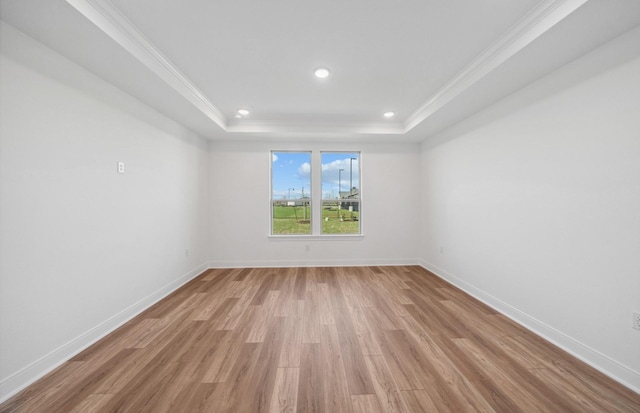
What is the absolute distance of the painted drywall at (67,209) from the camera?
1.50m

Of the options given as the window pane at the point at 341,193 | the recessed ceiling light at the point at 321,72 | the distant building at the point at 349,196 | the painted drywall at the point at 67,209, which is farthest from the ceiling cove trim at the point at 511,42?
the painted drywall at the point at 67,209

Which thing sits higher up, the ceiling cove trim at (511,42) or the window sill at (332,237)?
the ceiling cove trim at (511,42)

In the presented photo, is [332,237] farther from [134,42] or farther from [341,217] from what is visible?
[134,42]

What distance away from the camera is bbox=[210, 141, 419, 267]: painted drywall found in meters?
4.32

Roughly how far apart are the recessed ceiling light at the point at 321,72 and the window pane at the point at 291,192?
6.95ft

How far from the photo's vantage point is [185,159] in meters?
3.54

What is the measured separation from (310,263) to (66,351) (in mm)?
3211

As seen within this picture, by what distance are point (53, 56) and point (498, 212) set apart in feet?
14.3

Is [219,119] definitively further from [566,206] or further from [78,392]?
[566,206]

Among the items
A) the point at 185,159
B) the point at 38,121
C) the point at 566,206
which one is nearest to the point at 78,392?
the point at 38,121

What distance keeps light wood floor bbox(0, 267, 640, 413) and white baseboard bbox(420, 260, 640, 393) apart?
0.08m

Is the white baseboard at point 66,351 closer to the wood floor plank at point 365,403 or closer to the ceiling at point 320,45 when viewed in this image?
the wood floor plank at point 365,403

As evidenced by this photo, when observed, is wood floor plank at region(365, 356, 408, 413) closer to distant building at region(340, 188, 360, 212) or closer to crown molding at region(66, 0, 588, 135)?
crown molding at region(66, 0, 588, 135)

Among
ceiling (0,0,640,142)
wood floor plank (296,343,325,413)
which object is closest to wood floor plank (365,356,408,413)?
wood floor plank (296,343,325,413)
